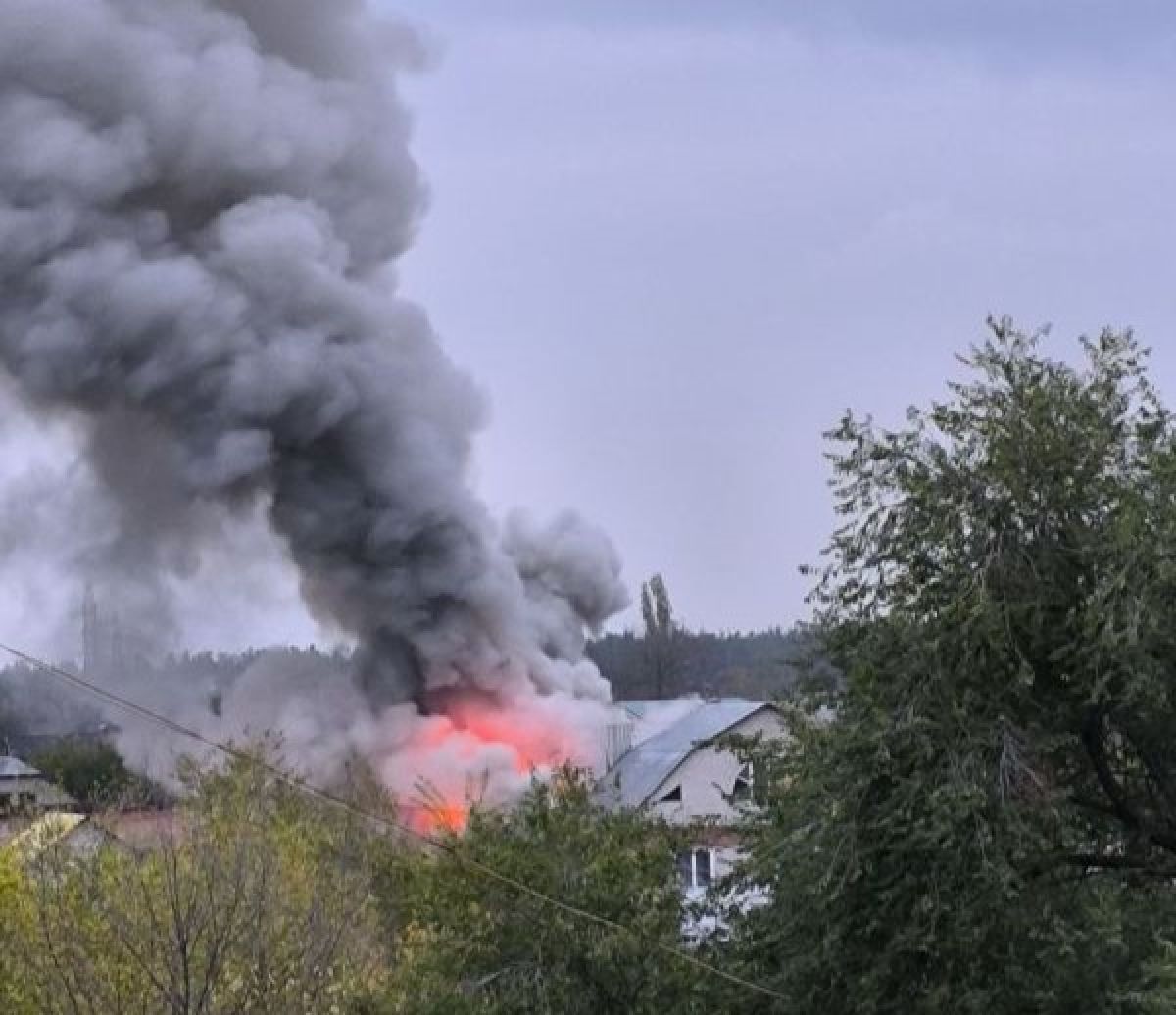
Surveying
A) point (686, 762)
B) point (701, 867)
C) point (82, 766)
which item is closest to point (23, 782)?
point (82, 766)

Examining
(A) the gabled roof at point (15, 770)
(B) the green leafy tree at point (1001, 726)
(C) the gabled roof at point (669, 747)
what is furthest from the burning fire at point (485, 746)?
(A) the gabled roof at point (15, 770)

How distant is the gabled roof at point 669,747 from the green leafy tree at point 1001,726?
22.1 meters

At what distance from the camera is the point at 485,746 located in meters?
34.8

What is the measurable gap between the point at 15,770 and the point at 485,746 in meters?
24.3

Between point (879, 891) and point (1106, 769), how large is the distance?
238 cm

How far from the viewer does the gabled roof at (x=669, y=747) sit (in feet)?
135

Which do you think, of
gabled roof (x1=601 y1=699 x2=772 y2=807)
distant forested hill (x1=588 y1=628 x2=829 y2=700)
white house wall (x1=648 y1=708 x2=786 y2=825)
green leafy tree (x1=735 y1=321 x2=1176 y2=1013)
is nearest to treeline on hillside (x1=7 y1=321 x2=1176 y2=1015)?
green leafy tree (x1=735 y1=321 x2=1176 y2=1013)

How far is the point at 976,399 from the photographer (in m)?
16.8

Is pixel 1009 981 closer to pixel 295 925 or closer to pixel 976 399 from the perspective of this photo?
pixel 976 399

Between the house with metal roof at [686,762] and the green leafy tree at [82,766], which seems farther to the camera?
the green leafy tree at [82,766]

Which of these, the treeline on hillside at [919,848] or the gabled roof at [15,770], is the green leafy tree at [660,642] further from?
the treeline on hillside at [919,848]

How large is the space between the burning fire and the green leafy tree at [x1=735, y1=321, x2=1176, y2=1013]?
51.2 ft

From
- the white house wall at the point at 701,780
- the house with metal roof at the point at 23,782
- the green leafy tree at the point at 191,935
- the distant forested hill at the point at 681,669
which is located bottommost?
the green leafy tree at the point at 191,935

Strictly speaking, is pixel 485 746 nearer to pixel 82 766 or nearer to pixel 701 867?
pixel 701 867
